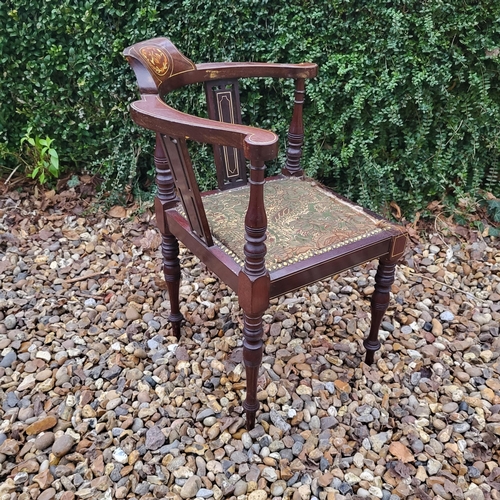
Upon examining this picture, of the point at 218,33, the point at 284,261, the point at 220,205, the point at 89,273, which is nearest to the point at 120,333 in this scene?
the point at 89,273

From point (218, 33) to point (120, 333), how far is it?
4.87ft

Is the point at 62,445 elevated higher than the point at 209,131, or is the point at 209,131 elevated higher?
the point at 209,131

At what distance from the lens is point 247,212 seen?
1180mm

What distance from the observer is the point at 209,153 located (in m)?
2.62

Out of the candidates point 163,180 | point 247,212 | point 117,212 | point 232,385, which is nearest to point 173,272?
point 163,180

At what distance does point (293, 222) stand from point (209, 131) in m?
0.52

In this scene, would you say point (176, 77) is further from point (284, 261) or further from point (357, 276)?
point (357, 276)

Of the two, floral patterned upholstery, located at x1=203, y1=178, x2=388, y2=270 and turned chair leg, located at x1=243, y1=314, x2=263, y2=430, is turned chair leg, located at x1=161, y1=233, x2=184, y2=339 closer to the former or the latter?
floral patterned upholstery, located at x1=203, y1=178, x2=388, y2=270

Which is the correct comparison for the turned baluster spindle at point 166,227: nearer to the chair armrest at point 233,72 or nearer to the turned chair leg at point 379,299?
the chair armrest at point 233,72

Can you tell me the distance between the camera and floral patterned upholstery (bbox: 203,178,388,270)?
143 cm

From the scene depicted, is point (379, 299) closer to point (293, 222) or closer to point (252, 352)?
point (293, 222)

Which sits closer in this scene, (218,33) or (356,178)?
(218,33)

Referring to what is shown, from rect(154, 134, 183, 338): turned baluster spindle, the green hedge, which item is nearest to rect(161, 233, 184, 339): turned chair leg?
rect(154, 134, 183, 338): turned baluster spindle

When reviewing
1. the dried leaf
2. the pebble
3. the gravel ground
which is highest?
the pebble
